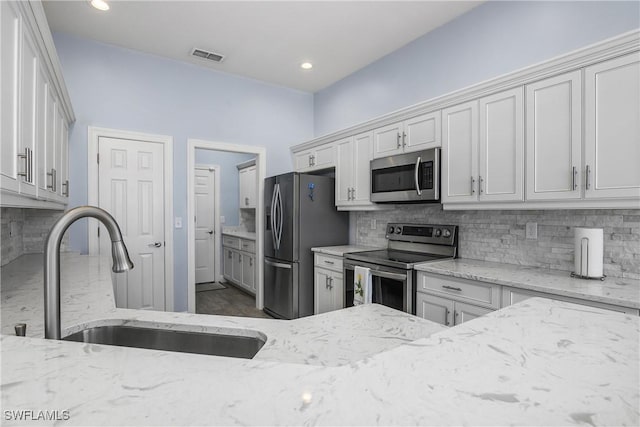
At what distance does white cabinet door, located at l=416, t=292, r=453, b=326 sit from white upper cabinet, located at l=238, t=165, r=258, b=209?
3.63 m

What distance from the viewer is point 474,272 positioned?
2.29m

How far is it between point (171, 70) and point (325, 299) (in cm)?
315

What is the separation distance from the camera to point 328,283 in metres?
3.61

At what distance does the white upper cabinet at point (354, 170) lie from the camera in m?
3.55

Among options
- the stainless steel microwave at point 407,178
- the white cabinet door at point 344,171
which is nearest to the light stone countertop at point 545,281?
the stainless steel microwave at point 407,178

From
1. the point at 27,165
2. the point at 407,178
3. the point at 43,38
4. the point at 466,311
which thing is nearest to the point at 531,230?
the point at 466,311

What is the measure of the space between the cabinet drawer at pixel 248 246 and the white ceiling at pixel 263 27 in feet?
7.87

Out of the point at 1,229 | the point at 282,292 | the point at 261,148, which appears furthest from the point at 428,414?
the point at 261,148

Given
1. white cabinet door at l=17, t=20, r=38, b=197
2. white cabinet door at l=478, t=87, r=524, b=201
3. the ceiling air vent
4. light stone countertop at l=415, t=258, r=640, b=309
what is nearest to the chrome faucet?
white cabinet door at l=17, t=20, r=38, b=197

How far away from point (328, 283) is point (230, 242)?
2724mm

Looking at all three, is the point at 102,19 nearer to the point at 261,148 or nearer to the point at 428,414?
the point at 261,148

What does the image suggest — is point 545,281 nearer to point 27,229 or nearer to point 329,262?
point 329,262

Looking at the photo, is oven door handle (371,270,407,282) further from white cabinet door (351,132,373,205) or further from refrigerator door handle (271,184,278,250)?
refrigerator door handle (271,184,278,250)

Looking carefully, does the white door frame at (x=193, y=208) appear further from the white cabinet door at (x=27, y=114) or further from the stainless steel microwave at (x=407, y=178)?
the white cabinet door at (x=27, y=114)
